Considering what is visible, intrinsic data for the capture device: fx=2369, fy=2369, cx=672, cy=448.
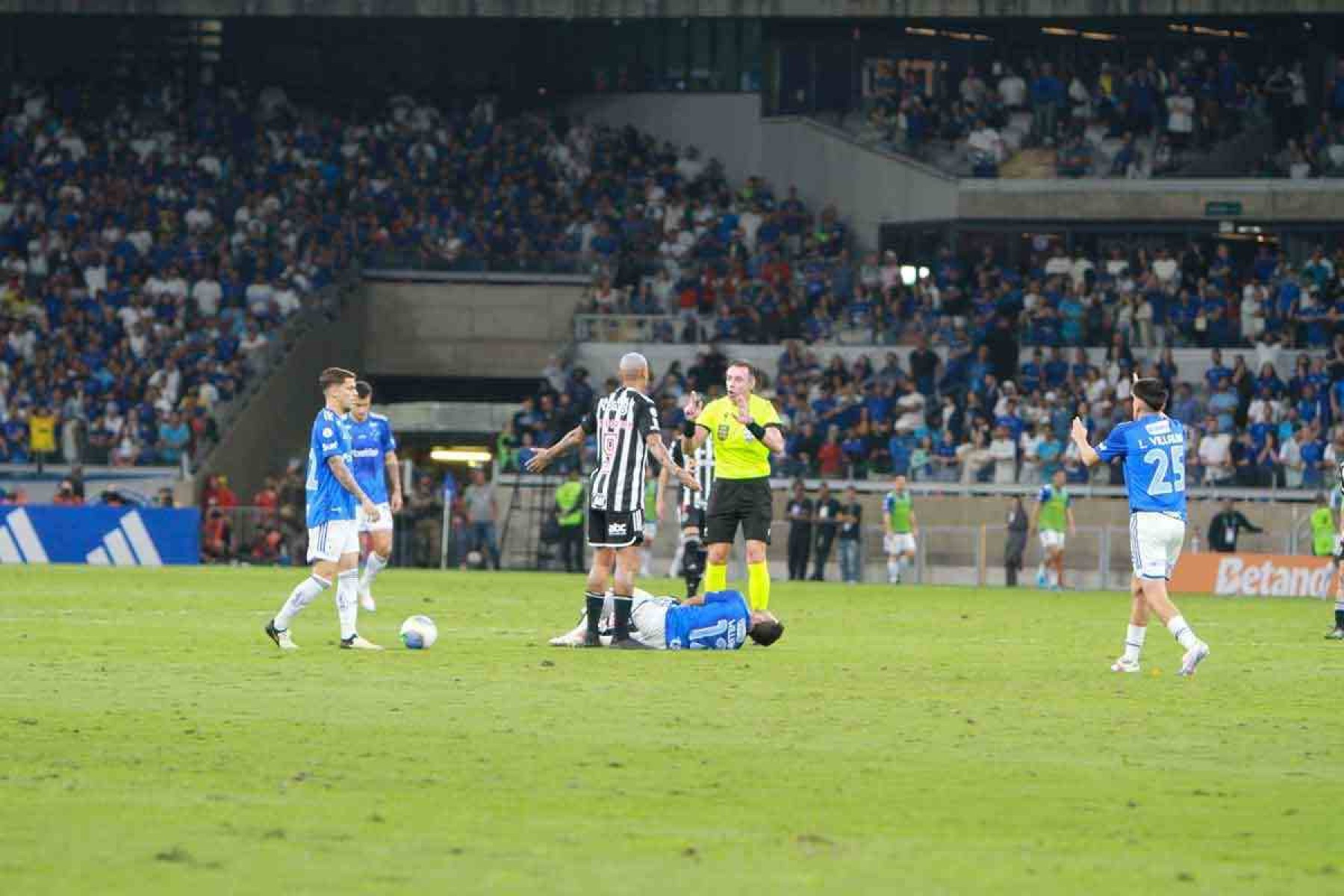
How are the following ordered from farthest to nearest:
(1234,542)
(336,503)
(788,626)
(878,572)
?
(878,572)
(1234,542)
(788,626)
(336,503)

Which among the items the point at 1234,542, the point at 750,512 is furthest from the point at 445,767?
the point at 1234,542

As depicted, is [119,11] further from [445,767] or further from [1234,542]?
[445,767]

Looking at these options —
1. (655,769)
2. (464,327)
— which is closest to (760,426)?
(655,769)

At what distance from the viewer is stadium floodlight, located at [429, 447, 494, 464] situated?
2190 inches

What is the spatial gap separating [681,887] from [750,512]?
12680 mm

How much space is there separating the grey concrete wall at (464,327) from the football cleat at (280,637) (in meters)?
36.9

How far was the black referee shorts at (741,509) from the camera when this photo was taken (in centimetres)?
2097

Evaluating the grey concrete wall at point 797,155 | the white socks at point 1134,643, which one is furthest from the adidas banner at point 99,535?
the white socks at point 1134,643

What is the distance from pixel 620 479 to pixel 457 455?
36995 millimetres

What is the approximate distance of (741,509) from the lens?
20984 millimetres

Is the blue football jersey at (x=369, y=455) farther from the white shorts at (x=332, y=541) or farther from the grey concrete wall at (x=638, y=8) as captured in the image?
the grey concrete wall at (x=638, y=8)

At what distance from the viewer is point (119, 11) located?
55.3 m

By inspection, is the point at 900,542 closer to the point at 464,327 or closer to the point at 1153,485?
the point at 464,327

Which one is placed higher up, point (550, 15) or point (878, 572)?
point (550, 15)
